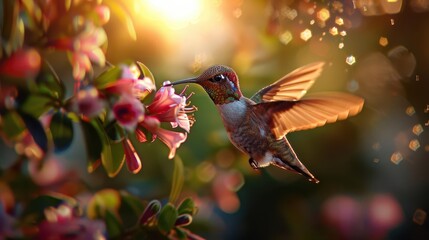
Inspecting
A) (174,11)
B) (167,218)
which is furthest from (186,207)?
(174,11)

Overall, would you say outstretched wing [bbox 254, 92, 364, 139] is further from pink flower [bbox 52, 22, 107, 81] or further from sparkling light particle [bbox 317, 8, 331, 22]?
sparkling light particle [bbox 317, 8, 331, 22]

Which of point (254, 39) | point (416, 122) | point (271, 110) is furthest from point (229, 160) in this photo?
point (271, 110)

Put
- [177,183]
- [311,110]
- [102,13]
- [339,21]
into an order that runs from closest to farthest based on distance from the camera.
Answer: [102,13] → [311,110] → [177,183] → [339,21]

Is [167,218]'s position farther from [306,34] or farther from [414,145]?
[414,145]

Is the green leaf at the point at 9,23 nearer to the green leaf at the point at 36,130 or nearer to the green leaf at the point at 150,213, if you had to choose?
the green leaf at the point at 36,130

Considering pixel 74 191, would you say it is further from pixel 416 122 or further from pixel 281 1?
pixel 416 122

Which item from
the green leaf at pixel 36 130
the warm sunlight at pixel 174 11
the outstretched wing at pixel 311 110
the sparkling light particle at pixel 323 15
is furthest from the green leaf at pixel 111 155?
the sparkling light particle at pixel 323 15
